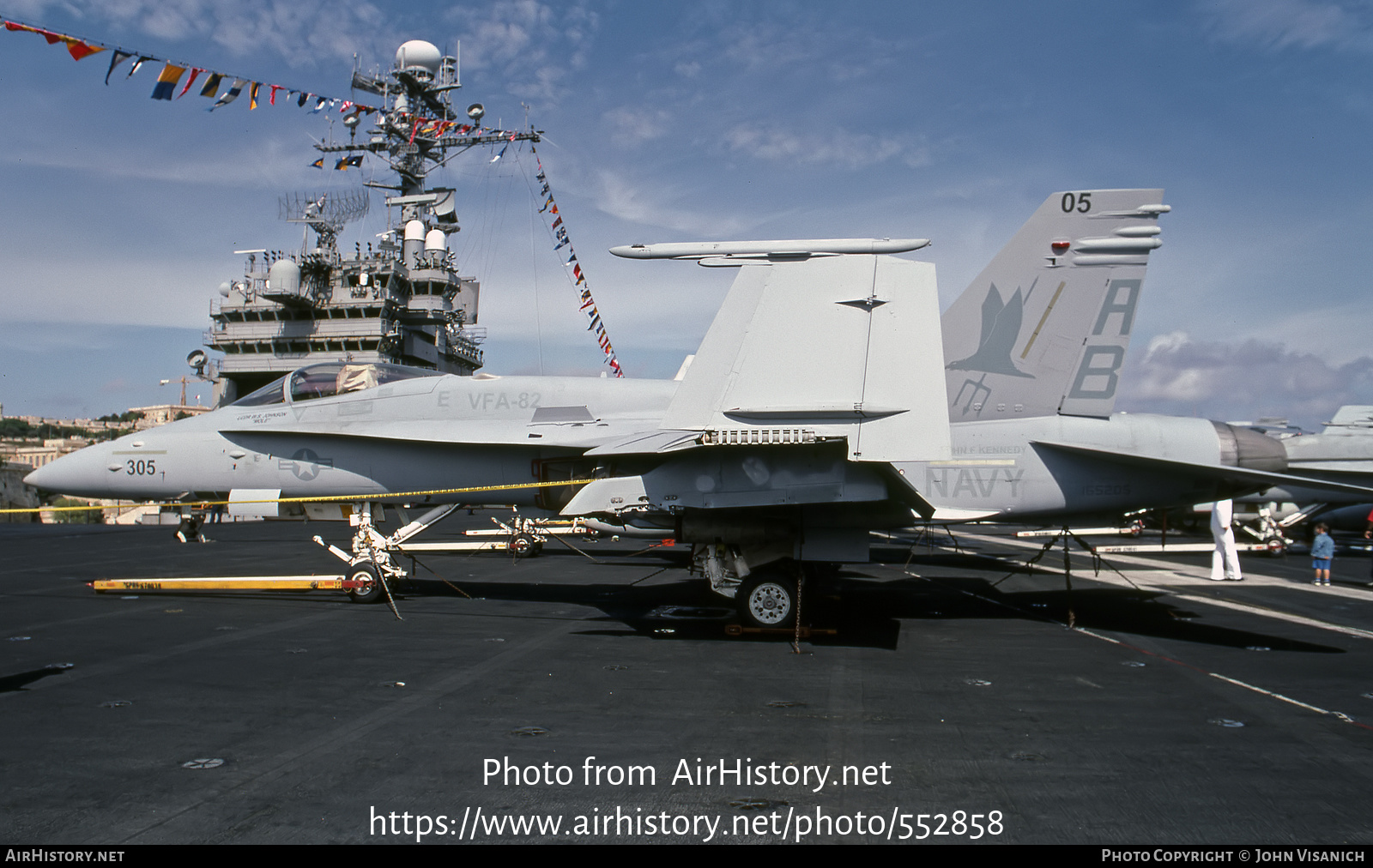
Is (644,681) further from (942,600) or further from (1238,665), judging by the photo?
(942,600)

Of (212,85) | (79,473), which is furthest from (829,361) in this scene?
(212,85)

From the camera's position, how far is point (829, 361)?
25.5 ft

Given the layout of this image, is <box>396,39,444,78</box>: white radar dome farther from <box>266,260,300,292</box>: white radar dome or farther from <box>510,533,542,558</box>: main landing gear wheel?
<box>510,533,542,558</box>: main landing gear wheel

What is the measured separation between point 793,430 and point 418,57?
146 ft

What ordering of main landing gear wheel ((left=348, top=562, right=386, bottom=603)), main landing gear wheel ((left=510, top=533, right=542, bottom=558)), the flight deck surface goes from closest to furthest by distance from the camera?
the flight deck surface, main landing gear wheel ((left=348, top=562, right=386, bottom=603)), main landing gear wheel ((left=510, top=533, right=542, bottom=558))

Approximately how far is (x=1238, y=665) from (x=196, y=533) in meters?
23.0

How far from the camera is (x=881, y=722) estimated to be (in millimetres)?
5578

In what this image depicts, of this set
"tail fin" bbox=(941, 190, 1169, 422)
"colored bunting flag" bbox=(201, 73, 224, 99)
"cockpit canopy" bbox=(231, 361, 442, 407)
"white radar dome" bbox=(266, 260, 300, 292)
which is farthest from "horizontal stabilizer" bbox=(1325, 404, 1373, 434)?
"white radar dome" bbox=(266, 260, 300, 292)

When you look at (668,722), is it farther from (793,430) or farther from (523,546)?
(523,546)

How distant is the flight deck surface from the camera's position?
3916mm

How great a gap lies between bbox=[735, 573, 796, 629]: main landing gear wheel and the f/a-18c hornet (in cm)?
2

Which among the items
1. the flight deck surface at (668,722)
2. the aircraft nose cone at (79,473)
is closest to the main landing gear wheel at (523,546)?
the flight deck surface at (668,722)
